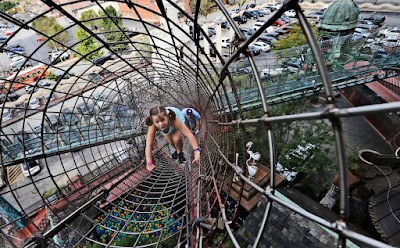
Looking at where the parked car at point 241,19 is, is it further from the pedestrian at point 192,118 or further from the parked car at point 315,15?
the pedestrian at point 192,118

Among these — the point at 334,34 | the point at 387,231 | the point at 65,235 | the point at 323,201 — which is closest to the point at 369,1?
the point at 334,34

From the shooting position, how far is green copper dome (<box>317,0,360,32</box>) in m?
8.12

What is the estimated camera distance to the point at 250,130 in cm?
943

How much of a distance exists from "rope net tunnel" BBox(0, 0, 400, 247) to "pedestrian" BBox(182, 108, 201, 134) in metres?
0.17

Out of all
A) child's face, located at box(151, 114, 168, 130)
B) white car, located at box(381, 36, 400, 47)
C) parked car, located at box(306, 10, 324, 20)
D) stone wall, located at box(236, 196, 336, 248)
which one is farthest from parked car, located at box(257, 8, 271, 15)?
child's face, located at box(151, 114, 168, 130)

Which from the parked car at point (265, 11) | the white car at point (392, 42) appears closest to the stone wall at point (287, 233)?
the white car at point (392, 42)

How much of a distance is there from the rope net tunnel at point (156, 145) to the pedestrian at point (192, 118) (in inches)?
6.8

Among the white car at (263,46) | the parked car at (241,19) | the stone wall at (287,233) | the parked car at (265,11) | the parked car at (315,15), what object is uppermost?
the parked car at (265,11)

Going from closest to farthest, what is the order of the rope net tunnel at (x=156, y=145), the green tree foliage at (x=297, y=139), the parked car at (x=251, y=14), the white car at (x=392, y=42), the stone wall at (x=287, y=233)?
the rope net tunnel at (x=156, y=145) → the stone wall at (x=287, y=233) → the green tree foliage at (x=297, y=139) → the white car at (x=392, y=42) → the parked car at (x=251, y=14)

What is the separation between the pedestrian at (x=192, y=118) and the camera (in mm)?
5205

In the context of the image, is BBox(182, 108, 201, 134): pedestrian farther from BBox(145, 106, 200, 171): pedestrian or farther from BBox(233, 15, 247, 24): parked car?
BBox(233, 15, 247, 24): parked car

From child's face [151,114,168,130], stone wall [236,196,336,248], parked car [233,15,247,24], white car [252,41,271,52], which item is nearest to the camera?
child's face [151,114,168,130]

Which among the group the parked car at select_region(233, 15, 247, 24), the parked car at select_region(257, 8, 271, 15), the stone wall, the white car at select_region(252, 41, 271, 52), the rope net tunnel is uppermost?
the parked car at select_region(257, 8, 271, 15)

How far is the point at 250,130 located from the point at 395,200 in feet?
15.7
